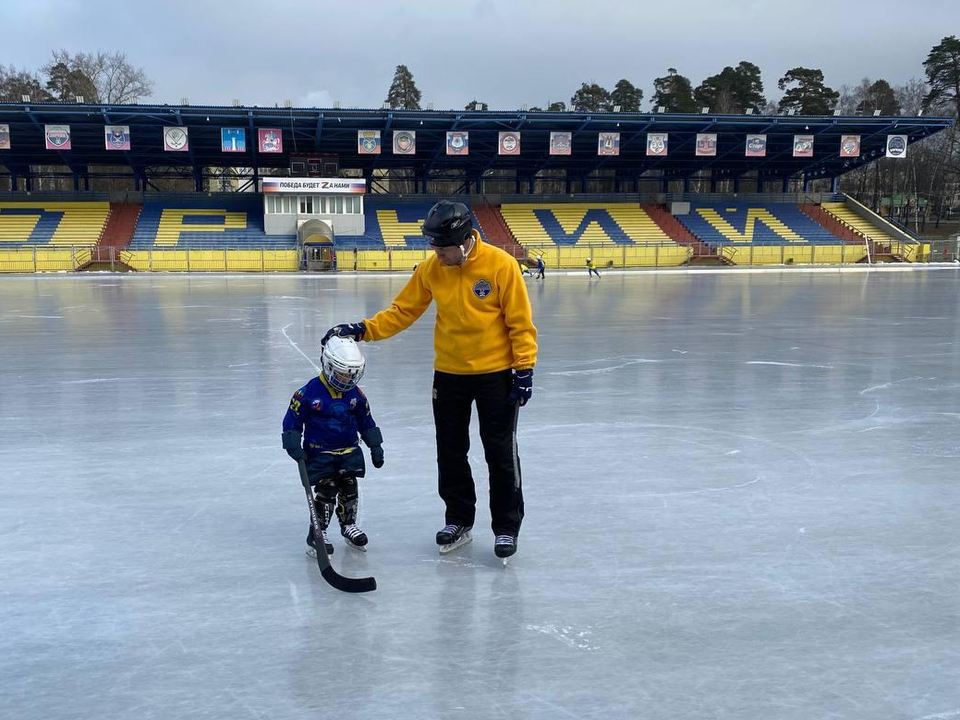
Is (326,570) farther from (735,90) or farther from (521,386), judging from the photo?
(735,90)

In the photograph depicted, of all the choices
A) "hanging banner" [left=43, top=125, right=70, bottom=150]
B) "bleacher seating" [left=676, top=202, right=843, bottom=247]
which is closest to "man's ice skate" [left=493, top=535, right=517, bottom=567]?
"hanging banner" [left=43, top=125, right=70, bottom=150]

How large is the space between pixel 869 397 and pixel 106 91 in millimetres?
69634

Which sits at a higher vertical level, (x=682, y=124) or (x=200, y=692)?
(x=682, y=124)

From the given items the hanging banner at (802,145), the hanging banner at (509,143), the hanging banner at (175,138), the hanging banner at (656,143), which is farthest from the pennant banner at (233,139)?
the hanging banner at (802,145)

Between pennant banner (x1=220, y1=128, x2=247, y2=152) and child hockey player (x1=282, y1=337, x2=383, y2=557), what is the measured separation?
42.5 m

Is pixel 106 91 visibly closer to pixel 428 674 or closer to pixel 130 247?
pixel 130 247

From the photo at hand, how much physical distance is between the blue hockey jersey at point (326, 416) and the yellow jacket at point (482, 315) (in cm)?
48

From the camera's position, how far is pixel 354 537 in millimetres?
3879

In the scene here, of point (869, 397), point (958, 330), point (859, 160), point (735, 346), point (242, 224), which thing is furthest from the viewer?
point (859, 160)

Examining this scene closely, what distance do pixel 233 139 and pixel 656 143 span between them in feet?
79.4

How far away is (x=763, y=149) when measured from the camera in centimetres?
4950

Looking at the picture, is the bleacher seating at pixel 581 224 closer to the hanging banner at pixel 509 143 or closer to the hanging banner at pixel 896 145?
the hanging banner at pixel 509 143

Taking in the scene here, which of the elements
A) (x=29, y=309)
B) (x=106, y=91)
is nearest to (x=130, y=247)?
(x=29, y=309)

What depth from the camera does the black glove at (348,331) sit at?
12.5 ft
